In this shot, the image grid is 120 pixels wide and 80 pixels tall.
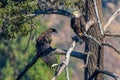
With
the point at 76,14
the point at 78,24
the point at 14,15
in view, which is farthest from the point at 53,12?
the point at 78,24

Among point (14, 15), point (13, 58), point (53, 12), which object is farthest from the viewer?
point (13, 58)

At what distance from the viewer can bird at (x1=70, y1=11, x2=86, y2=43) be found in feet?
52.0

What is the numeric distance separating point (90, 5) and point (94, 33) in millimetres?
712

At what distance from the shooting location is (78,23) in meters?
15.9

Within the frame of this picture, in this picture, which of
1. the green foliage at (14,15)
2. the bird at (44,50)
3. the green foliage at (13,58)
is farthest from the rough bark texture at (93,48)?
the green foliage at (13,58)

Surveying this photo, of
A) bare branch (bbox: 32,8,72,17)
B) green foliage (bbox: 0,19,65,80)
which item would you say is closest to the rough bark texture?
bare branch (bbox: 32,8,72,17)

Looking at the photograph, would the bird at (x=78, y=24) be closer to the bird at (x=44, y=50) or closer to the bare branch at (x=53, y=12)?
the bare branch at (x=53, y=12)

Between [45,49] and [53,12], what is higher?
[53,12]

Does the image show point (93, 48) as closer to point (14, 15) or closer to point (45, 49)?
point (45, 49)

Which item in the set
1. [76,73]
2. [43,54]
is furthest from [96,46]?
[76,73]

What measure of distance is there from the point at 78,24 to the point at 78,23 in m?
0.04

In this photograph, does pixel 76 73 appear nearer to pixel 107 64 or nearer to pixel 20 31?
pixel 107 64

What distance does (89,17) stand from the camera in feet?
55.1

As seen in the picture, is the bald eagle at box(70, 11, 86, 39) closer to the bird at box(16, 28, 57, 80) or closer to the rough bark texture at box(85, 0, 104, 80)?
the rough bark texture at box(85, 0, 104, 80)
